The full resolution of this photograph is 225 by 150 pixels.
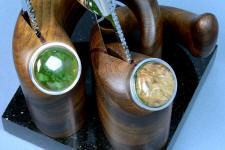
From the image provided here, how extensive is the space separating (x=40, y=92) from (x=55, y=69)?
0.06 m

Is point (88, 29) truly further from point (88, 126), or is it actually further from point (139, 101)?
point (139, 101)

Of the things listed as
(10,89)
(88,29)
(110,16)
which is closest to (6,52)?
(10,89)

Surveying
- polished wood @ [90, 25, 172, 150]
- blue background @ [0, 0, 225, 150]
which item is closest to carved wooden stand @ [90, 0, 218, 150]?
polished wood @ [90, 25, 172, 150]

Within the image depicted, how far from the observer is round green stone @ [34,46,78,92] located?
0.82 metres

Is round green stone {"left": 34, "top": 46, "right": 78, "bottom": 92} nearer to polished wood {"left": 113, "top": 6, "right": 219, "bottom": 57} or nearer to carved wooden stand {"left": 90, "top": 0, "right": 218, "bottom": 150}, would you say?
carved wooden stand {"left": 90, "top": 0, "right": 218, "bottom": 150}

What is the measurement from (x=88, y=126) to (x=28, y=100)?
0.47 feet

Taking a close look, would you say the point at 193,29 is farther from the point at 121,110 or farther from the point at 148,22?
the point at 121,110

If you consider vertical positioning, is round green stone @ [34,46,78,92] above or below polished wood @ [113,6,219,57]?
above

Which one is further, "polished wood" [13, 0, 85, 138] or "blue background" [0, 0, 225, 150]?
"blue background" [0, 0, 225, 150]

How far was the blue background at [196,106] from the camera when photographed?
1.08 metres

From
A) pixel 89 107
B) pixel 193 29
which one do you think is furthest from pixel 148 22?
pixel 89 107

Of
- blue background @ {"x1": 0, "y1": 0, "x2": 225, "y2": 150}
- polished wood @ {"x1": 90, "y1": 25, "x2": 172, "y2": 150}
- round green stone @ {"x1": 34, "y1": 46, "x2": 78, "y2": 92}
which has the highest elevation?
round green stone @ {"x1": 34, "y1": 46, "x2": 78, "y2": 92}

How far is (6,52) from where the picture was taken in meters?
1.19

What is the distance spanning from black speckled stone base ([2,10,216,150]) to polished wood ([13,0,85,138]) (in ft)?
0.08
